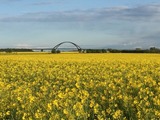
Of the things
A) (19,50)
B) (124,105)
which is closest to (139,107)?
(124,105)

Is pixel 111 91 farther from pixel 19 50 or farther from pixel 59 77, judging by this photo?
pixel 19 50

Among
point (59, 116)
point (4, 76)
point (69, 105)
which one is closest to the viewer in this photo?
point (59, 116)

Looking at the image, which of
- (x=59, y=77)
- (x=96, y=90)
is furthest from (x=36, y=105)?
(x=59, y=77)

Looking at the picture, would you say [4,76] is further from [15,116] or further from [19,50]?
[19,50]

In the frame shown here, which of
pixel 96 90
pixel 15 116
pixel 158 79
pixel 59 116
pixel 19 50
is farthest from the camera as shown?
pixel 19 50

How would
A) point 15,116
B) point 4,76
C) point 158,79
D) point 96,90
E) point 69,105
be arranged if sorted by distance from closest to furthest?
1. point 69,105
2. point 15,116
3. point 96,90
4. point 158,79
5. point 4,76

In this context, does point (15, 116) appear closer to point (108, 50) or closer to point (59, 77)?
point (59, 77)

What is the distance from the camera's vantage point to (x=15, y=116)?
8.24m

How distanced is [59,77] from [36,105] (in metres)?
5.81

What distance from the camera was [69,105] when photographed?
765 centimetres

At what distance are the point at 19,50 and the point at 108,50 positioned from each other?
20121mm

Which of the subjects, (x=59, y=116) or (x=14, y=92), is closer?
(x=59, y=116)

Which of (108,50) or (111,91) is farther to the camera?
(108,50)

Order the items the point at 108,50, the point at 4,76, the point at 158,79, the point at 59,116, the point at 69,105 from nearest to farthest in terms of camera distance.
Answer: the point at 59,116, the point at 69,105, the point at 158,79, the point at 4,76, the point at 108,50
